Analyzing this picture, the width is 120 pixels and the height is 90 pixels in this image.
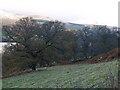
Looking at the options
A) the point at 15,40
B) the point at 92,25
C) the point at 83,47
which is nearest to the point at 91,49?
the point at 83,47

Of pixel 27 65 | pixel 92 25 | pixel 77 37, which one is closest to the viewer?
pixel 27 65

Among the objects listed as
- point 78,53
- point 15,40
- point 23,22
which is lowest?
point 78,53

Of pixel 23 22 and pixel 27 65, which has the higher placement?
pixel 23 22

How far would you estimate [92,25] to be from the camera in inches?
1839

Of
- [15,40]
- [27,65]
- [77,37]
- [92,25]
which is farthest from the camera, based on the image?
[92,25]

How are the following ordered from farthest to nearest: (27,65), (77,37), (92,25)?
(92,25) → (77,37) → (27,65)

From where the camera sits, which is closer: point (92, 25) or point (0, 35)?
point (0, 35)

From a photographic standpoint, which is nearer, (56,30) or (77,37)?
(56,30)

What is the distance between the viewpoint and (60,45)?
30750 millimetres

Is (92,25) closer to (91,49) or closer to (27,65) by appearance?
(91,49)

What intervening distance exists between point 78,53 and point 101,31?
5.12 meters

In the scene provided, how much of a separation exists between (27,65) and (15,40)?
348 cm

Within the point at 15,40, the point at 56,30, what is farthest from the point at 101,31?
the point at 15,40

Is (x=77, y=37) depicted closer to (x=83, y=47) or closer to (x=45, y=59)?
(x=83, y=47)
